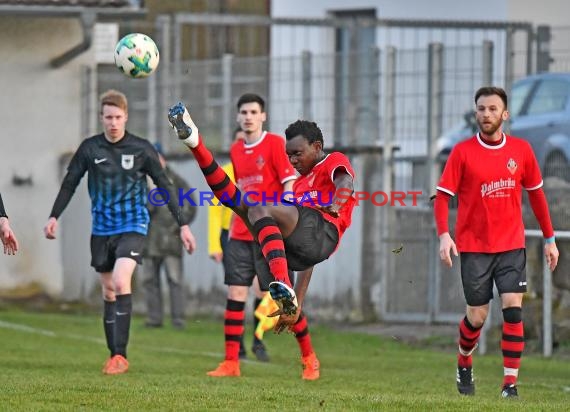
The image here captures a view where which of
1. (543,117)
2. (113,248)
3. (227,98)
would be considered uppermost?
(227,98)

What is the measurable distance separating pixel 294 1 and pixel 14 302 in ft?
43.7

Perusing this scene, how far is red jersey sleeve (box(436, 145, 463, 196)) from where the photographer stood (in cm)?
1128

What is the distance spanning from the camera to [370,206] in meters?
19.5

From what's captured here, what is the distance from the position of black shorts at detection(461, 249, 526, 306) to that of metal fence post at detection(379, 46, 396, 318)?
7949 millimetres

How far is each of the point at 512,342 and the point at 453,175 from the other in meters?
1.30

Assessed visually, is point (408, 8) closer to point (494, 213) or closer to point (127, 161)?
point (127, 161)

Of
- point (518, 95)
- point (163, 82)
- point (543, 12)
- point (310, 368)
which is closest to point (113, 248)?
point (310, 368)

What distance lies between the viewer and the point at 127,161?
12.8m

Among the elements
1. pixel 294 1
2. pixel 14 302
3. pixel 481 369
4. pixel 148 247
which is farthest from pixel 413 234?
pixel 294 1

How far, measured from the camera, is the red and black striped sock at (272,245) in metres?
9.99

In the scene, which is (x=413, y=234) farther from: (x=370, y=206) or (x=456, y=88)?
(x=456, y=88)

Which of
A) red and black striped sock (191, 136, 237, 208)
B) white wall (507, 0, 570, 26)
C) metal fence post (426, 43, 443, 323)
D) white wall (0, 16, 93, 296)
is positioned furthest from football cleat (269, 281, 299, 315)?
white wall (507, 0, 570, 26)

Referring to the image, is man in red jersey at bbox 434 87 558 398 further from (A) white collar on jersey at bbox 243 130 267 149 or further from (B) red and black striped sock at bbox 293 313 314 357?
(A) white collar on jersey at bbox 243 130 267 149

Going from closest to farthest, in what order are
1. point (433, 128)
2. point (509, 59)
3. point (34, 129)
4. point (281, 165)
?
1. point (281, 165)
2. point (509, 59)
3. point (433, 128)
4. point (34, 129)
